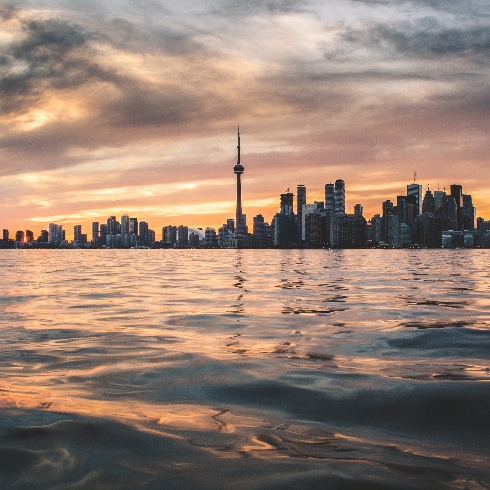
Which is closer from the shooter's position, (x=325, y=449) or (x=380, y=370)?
(x=325, y=449)

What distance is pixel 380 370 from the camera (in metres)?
9.05

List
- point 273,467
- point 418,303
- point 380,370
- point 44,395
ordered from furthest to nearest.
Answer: point 418,303
point 380,370
point 44,395
point 273,467

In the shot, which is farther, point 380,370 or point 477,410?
point 380,370

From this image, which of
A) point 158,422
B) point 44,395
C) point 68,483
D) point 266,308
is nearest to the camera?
point 68,483

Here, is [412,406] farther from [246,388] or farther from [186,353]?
[186,353]

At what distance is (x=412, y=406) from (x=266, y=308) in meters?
12.3

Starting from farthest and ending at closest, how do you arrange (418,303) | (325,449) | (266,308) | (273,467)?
(418,303) < (266,308) < (325,449) < (273,467)

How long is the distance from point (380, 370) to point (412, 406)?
2.11 meters

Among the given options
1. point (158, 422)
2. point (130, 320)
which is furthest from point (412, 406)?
point (130, 320)

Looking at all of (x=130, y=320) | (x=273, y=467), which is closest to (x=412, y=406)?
(x=273, y=467)

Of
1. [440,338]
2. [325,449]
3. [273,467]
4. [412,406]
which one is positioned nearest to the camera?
[273,467]

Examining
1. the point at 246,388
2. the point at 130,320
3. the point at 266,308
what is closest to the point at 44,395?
the point at 246,388

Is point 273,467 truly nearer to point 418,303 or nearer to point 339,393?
point 339,393

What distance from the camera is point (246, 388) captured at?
26.2ft
